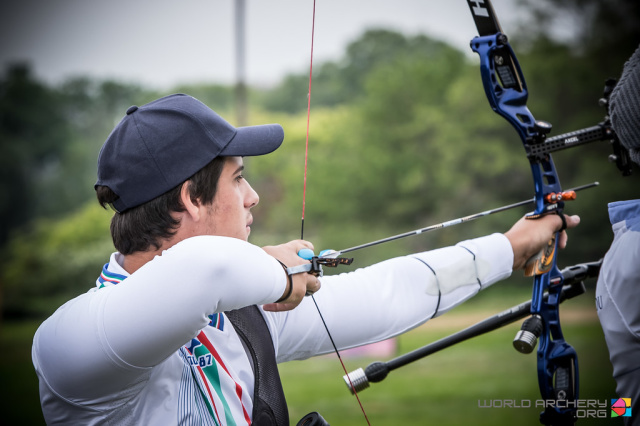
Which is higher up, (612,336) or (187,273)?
(187,273)

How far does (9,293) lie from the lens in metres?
13.6

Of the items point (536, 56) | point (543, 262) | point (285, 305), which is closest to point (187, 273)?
point (285, 305)

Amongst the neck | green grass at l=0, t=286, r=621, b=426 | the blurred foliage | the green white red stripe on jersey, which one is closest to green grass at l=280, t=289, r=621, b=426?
green grass at l=0, t=286, r=621, b=426

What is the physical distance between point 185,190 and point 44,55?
15041 mm

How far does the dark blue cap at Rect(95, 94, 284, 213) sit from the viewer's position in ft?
4.41

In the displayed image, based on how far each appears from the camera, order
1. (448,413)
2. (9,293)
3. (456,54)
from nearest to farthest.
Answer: (448,413), (9,293), (456,54)

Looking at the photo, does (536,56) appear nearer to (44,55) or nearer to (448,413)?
(448,413)

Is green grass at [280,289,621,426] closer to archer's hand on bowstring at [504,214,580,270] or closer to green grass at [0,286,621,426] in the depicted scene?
green grass at [0,286,621,426]

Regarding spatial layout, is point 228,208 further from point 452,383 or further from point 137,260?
point 452,383

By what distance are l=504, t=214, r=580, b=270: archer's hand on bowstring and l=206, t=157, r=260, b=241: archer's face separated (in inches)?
33.3

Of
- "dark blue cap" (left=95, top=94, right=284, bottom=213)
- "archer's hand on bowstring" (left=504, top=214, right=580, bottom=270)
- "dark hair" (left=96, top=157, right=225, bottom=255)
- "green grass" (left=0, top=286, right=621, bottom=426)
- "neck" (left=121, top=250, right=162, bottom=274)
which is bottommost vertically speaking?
"green grass" (left=0, top=286, right=621, bottom=426)

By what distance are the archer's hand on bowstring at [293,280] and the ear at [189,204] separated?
18cm

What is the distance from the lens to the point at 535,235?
6.02 feet

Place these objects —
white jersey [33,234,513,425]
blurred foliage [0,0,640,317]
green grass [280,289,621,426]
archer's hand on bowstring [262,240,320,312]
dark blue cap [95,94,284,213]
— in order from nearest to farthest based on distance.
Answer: white jersey [33,234,513,425] < archer's hand on bowstring [262,240,320,312] < dark blue cap [95,94,284,213] < green grass [280,289,621,426] < blurred foliage [0,0,640,317]
